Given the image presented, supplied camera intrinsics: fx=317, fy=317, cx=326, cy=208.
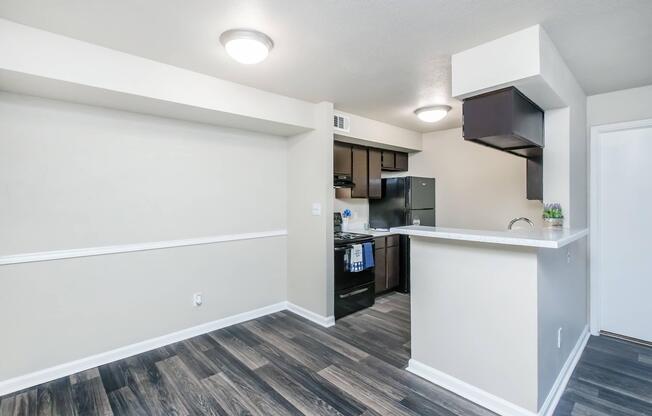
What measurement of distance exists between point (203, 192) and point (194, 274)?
0.83 m

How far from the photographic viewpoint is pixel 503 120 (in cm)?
212

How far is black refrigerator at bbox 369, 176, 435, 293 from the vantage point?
4527mm

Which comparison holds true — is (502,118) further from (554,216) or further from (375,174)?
(375,174)

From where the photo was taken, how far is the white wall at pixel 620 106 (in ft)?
9.61

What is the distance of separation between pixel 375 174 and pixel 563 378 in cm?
307

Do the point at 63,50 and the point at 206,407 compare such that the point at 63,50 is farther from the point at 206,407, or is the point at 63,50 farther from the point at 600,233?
the point at 600,233

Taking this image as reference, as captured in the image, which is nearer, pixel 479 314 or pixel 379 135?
pixel 479 314

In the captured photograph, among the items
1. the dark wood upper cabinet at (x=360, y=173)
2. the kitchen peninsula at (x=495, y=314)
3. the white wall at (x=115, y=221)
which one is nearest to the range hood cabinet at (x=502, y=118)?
the kitchen peninsula at (x=495, y=314)

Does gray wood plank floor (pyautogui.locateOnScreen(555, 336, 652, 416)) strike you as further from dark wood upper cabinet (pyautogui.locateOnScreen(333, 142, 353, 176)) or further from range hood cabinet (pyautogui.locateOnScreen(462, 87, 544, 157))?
dark wood upper cabinet (pyautogui.locateOnScreen(333, 142, 353, 176))

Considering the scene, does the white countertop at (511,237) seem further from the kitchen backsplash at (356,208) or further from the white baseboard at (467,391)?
the kitchen backsplash at (356,208)

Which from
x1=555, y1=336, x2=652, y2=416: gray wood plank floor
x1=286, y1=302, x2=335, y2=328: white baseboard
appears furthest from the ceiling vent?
x1=555, y1=336, x2=652, y2=416: gray wood plank floor

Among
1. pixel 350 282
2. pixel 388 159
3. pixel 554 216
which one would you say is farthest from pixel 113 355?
pixel 388 159

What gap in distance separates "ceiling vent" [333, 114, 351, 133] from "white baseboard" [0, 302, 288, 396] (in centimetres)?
229

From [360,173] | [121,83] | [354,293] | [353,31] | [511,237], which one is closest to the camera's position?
[511,237]
